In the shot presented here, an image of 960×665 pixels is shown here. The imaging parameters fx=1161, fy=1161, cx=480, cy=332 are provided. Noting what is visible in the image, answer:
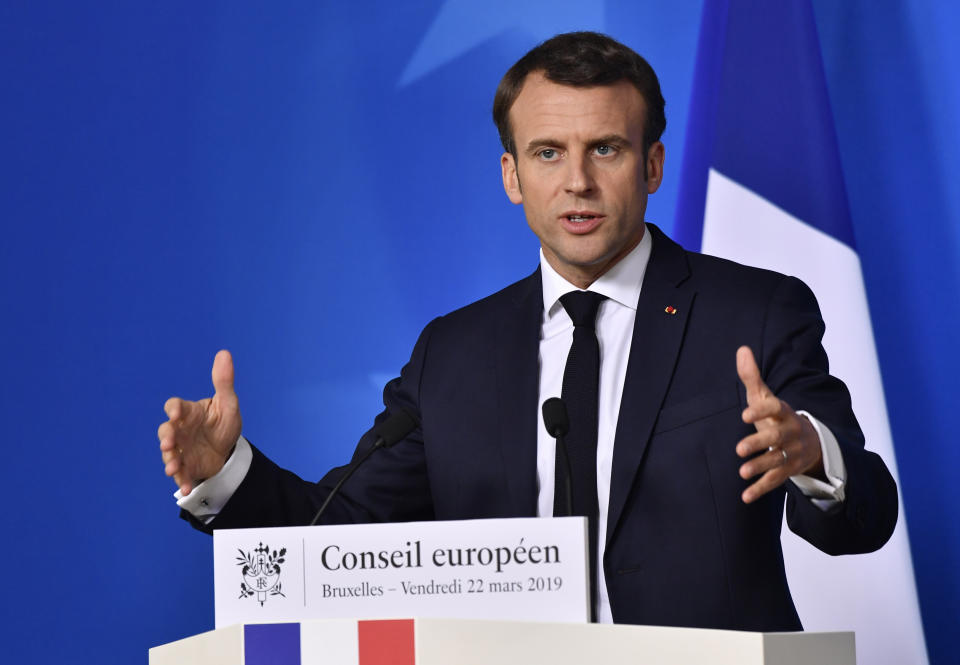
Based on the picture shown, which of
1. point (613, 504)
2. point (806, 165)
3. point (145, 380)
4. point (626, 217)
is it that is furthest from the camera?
point (145, 380)

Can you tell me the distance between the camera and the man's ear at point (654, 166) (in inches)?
93.2

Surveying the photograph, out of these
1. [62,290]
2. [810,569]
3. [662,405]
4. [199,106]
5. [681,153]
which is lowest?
[810,569]

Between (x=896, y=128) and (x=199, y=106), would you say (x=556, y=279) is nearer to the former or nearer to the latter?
(x=896, y=128)

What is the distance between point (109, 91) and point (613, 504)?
7.17 feet

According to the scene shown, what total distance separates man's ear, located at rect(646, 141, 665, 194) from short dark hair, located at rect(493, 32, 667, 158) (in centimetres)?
2

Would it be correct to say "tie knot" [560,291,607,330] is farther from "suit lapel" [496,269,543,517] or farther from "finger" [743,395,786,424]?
"finger" [743,395,786,424]

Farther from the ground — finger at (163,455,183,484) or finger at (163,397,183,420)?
finger at (163,397,183,420)

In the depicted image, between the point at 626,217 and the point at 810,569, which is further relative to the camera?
the point at 810,569

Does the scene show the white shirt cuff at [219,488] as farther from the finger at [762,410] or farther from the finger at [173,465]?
the finger at [762,410]

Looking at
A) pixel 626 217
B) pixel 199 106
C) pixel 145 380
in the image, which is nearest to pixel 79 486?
pixel 145 380

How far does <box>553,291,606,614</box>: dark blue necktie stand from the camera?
2.03 metres

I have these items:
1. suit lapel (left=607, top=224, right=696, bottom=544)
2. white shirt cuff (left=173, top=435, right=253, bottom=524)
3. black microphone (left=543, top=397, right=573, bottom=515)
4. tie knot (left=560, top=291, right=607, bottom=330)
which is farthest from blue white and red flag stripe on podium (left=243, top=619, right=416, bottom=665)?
tie knot (left=560, top=291, right=607, bottom=330)

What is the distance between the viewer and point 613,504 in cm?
201

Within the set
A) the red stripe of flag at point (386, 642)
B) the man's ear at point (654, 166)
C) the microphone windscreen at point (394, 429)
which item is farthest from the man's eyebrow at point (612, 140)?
the red stripe of flag at point (386, 642)
